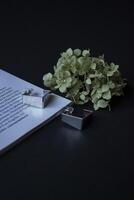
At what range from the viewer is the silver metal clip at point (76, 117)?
0.88 m

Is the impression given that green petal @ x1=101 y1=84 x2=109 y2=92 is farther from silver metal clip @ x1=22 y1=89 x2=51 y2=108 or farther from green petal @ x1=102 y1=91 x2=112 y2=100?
silver metal clip @ x1=22 y1=89 x2=51 y2=108

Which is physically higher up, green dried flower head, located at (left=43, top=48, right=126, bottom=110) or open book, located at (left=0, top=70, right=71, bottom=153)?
green dried flower head, located at (left=43, top=48, right=126, bottom=110)

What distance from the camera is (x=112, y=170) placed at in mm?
790

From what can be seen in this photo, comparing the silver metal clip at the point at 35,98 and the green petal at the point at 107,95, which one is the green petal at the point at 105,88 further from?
the silver metal clip at the point at 35,98

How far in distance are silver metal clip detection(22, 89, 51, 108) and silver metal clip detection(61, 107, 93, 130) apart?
0.20ft

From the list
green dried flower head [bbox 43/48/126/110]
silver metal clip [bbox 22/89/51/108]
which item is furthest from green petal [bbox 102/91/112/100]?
silver metal clip [bbox 22/89/51/108]

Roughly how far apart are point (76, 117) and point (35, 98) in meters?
0.12

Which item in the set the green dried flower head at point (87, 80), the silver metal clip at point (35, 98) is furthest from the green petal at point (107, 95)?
the silver metal clip at point (35, 98)

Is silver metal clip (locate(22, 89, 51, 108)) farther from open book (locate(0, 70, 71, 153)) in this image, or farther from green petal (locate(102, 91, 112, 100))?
green petal (locate(102, 91, 112, 100))

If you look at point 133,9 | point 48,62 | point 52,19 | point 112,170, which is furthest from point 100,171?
point 133,9

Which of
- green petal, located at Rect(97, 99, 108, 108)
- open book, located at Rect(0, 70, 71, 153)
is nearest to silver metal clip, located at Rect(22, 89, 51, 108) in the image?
open book, located at Rect(0, 70, 71, 153)

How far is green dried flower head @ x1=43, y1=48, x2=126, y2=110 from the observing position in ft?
3.05

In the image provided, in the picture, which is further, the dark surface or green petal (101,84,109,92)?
green petal (101,84,109,92)

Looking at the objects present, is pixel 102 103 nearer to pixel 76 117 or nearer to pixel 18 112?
pixel 76 117
